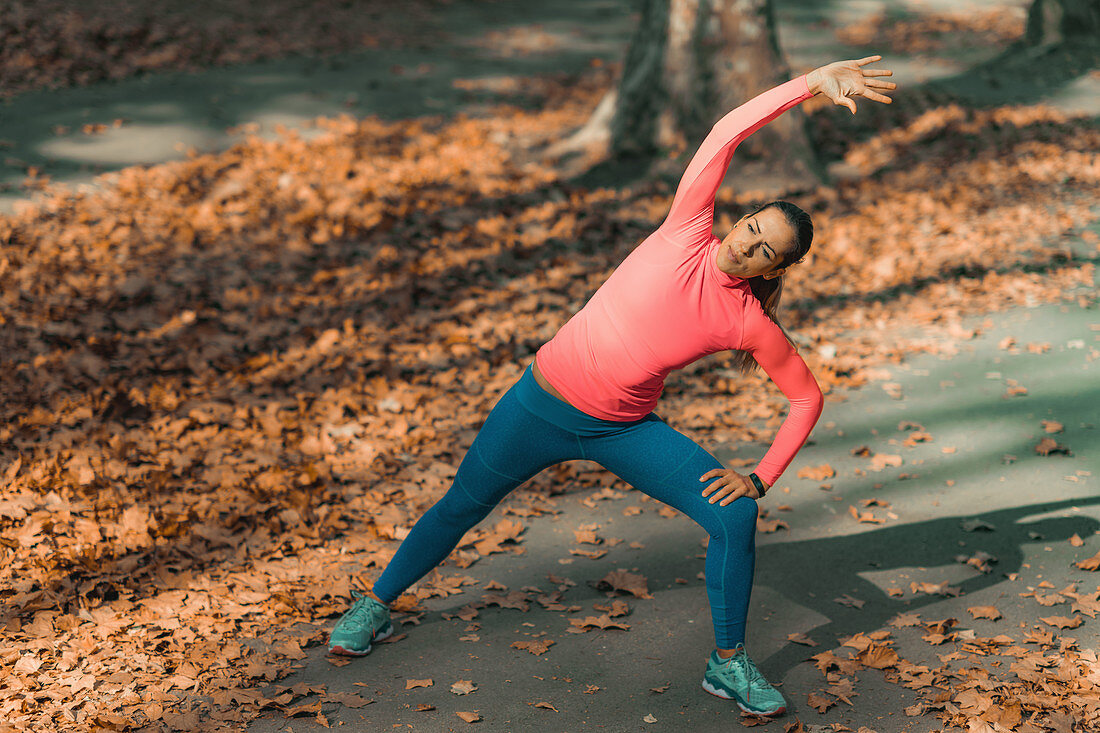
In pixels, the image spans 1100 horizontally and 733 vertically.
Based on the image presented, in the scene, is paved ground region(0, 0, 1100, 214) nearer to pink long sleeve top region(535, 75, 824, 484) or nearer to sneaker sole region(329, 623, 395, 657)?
sneaker sole region(329, 623, 395, 657)

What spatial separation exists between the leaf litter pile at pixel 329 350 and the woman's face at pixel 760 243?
71 cm

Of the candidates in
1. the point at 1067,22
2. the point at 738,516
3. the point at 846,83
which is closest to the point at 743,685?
the point at 738,516

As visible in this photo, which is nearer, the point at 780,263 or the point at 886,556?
the point at 780,263

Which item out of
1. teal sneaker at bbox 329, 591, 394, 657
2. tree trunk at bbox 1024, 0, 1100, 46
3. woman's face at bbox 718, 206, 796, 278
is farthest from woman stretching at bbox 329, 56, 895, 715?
tree trunk at bbox 1024, 0, 1100, 46

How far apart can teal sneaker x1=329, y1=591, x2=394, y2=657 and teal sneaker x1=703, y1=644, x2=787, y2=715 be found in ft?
4.29

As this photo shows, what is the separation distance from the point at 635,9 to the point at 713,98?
9757 mm

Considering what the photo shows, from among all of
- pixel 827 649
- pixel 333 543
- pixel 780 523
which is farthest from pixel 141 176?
pixel 827 649

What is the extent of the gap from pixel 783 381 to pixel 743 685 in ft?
3.72

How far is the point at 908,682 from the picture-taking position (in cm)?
342

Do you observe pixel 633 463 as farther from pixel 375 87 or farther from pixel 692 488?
pixel 375 87

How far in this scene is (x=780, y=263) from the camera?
2.82 m

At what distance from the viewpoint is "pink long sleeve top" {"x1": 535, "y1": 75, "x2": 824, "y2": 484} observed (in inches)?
114

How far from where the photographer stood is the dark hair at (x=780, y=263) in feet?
9.20

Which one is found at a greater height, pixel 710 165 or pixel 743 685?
pixel 710 165
